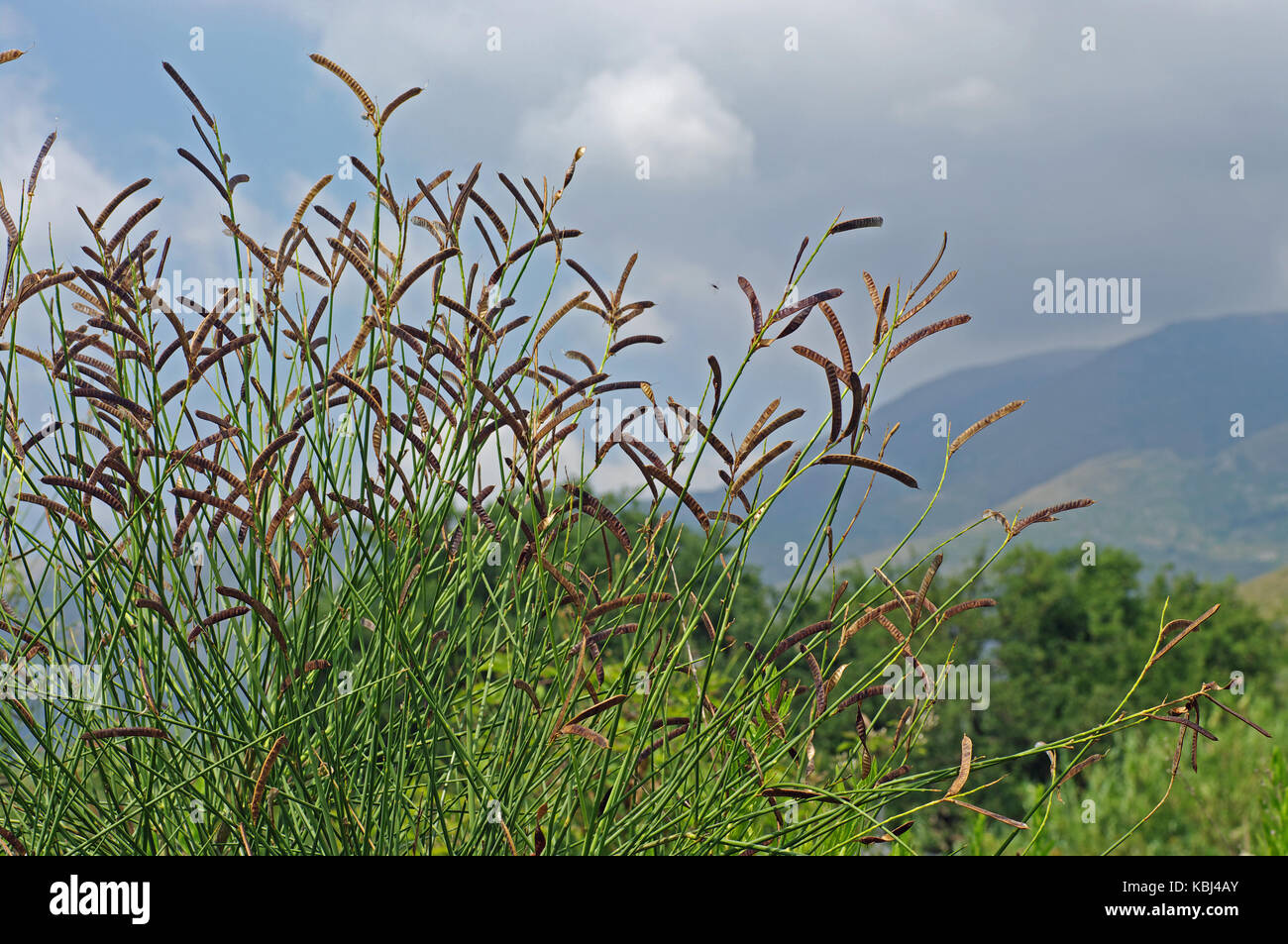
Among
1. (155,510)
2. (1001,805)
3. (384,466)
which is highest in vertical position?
(384,466)

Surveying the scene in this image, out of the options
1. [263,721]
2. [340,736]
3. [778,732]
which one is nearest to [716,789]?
[778,732]

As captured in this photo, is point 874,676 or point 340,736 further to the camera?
point 874,676

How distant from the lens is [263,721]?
160cm

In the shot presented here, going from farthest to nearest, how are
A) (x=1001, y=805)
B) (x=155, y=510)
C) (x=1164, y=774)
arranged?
(x=1001, y=805) → (x=1164, y=774) → (x=155, y=510)

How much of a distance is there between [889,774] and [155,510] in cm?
131

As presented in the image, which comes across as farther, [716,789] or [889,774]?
[889,774]

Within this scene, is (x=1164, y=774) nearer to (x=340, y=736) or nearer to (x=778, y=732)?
(x=778, y=732)
